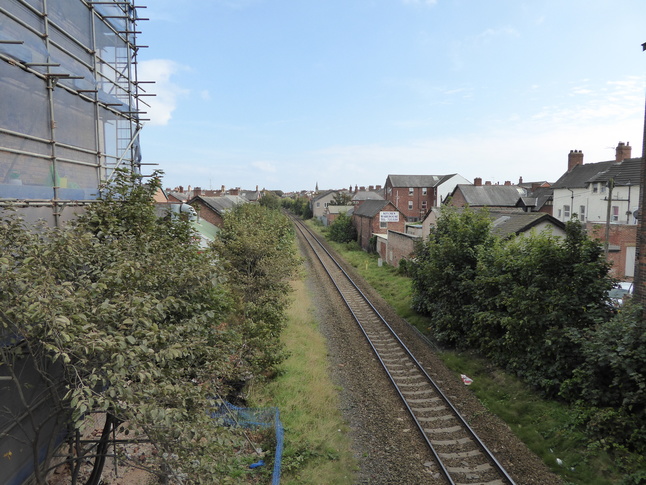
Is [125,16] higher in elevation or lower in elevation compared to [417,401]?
higher

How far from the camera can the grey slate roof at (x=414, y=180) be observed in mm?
68000

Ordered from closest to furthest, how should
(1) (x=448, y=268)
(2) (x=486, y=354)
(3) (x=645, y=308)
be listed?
(3) (x=645, y=308)
(2) (x=486, y=354)
(1) (x=448, y=268)

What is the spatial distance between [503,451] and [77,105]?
1244 cm

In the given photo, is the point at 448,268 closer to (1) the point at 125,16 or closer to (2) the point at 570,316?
(2) the point at 570,316

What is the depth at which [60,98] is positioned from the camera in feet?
A: 29.2

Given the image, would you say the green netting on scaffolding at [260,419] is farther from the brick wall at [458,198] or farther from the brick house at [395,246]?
the brick wall at [458,198]

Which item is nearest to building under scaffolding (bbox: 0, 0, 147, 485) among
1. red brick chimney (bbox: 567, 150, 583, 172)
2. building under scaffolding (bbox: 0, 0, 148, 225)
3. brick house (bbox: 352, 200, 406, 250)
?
building under scaffolding (bbox: 0, 0, 148, 225)

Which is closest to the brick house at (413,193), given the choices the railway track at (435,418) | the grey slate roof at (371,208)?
the grey slate roof at (371,208)

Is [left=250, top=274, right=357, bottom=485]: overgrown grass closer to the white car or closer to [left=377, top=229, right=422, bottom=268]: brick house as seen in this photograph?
the white car

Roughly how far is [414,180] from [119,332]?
6773 centimetres

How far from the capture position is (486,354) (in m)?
14.1

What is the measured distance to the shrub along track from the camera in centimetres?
872

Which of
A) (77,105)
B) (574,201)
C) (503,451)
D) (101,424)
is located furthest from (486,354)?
(574,201)

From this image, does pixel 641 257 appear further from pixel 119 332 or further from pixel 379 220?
pixel 379 220
